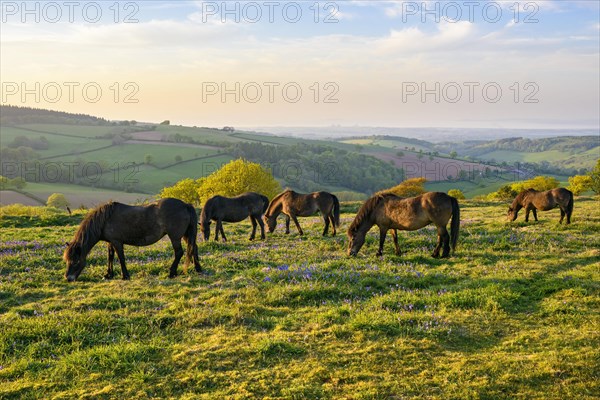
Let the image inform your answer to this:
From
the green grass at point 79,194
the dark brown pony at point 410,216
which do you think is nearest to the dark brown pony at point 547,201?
the dark brown pony at point 410,216

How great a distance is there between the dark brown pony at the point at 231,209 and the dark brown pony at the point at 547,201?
1379 cm

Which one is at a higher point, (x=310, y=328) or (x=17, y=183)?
(x=17, y=183)

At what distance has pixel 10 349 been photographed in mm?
7352

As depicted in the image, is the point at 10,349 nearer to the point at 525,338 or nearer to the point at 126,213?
the point at 126,213

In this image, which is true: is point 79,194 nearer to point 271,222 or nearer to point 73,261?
point 271,222

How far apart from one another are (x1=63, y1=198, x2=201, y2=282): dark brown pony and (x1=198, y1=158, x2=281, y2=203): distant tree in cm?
3474

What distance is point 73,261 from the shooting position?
1158 centimetres

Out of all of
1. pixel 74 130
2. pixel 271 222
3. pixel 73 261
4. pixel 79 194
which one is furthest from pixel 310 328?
pixel 74 130

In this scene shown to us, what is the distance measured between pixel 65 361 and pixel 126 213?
5.62 metres

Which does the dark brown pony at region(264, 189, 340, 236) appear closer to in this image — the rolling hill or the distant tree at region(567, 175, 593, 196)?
the distant tree at region(567, 175, 593, 196)

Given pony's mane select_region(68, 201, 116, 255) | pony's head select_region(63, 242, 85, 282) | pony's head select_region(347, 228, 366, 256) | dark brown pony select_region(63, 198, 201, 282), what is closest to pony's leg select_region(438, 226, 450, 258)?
pony's head select_region(347, 228, 366, 256)

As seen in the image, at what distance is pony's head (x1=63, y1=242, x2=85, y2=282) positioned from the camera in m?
11.5

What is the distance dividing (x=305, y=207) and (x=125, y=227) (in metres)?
8.96

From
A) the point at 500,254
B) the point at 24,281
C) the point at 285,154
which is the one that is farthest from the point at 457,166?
the point at 24,281
